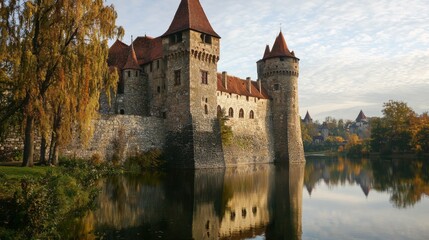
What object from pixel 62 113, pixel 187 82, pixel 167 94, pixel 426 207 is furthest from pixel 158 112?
pixel 426 207

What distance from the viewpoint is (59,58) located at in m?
16.1

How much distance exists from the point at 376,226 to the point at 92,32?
46.2ft

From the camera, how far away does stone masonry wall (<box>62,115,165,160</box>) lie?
2867cm

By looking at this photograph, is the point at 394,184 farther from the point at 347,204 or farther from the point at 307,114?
the point at 307,114

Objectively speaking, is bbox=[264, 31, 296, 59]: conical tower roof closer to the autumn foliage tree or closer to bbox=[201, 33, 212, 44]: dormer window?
bbox=[201, 33, 212, 44]: dormer window

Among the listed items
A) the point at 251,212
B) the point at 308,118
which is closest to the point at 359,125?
the point at 308,118

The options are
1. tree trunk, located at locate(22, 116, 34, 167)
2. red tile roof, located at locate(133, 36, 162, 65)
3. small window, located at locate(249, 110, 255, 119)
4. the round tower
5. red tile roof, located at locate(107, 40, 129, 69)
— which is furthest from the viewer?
small window, located at locate(249, 110, 255, 119)

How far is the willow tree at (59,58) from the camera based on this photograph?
15742 millimetres

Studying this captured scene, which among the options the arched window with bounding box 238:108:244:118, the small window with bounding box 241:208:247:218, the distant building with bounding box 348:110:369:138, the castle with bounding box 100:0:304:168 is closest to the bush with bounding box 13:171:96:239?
the small window with bounding box 241:208:247:218

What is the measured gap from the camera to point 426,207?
15.9m

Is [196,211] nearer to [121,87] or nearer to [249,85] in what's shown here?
[121,87]

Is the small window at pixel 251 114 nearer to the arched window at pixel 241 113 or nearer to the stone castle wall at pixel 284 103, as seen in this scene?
the arched window at pixel 241 113

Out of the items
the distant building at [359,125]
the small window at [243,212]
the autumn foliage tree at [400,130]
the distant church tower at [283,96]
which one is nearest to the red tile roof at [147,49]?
the distant church tower at [283,96]

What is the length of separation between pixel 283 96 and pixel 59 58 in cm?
3705
